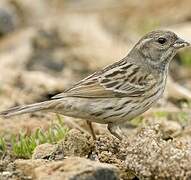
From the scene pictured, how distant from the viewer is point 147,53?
9055 millimetres

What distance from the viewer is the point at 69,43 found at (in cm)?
1494

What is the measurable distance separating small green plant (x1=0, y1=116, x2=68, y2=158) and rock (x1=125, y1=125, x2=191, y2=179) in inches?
54.9

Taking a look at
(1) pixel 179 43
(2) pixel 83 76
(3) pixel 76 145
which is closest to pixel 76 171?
(3) pixel 76 145

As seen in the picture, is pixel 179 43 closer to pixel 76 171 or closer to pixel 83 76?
pixel 76 171

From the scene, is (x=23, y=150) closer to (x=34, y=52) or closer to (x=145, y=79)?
(x=145, y=79)

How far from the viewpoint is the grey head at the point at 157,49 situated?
29.3ft

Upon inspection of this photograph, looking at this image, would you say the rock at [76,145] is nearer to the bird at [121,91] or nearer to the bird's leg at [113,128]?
the bird at [121,91]

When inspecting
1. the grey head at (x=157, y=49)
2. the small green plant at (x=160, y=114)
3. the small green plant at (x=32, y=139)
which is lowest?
the small green plant at (x=32, y=139)

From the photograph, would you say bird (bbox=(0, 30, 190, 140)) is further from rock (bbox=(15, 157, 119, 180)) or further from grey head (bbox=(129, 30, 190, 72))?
rock (bbox=(15, 157, 119, 180))

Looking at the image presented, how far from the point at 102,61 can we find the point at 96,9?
4446 millimetres

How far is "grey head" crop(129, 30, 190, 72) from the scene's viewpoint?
8930 millimetres

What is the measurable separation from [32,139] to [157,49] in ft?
6.02

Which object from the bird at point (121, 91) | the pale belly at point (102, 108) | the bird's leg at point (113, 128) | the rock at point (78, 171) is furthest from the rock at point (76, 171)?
the bird's leg at point (113, 128)

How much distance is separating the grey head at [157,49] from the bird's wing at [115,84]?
18 centimetres
